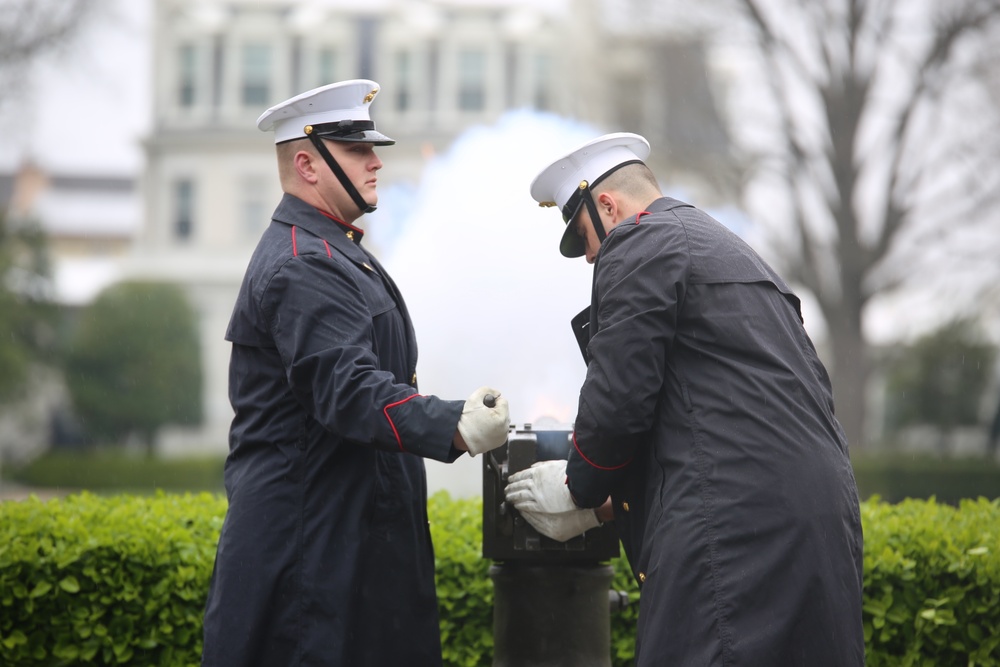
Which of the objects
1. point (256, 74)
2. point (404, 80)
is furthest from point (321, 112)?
point (256, 74)

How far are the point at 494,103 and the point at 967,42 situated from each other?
26.3 m

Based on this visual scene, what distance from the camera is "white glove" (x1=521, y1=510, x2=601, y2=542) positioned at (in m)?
3.46

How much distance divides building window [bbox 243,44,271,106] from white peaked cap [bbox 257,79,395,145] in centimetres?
4301

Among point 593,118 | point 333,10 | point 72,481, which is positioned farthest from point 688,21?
point 333,10

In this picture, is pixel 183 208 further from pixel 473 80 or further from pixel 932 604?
pixel 932 604

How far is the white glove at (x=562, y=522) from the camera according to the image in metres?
3.46

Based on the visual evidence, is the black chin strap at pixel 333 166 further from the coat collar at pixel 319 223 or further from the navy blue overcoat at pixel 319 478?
the navy blue overcoat at pixel 319 478

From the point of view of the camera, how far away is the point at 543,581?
12.3ft

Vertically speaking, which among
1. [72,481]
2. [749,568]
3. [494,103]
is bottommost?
[72,481]

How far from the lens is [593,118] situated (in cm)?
2211

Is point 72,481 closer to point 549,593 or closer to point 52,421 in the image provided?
point 52,421

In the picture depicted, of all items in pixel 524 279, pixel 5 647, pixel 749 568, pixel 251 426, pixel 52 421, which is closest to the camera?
pixel 749 568

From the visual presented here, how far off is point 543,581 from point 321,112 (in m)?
1.66

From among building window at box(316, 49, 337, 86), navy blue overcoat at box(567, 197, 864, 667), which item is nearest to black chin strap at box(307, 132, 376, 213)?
navy blue overcoat at box(567, 197, 864, 667)
